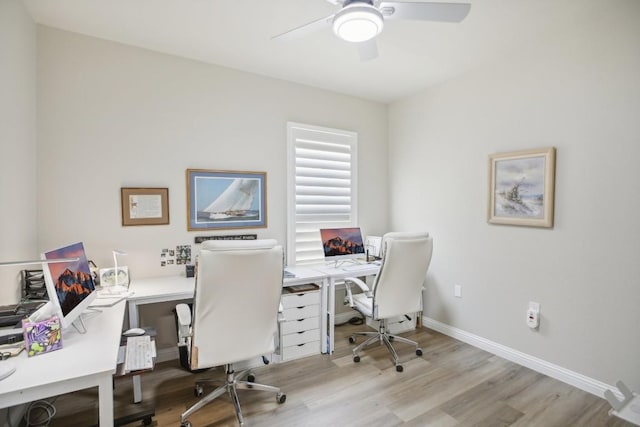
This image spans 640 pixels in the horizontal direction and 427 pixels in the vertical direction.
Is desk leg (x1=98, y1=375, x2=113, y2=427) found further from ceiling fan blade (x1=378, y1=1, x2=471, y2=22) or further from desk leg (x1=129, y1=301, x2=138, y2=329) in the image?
ceiling fan blade (x1=378, y1=1, x2=471, y2=22)

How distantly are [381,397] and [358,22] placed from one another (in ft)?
8.04

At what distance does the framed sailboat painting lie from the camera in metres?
2.99

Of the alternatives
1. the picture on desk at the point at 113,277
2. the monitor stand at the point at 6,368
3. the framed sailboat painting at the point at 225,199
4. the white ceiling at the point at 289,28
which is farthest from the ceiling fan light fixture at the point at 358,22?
the picture on desk at the point at 113,277

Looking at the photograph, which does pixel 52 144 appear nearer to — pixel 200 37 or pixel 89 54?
pixel 89 54

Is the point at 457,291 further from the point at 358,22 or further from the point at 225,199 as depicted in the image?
the point at 358,22

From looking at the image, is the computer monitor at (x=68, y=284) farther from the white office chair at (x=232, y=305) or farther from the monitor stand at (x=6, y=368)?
the white office chair at (x=232, y=305)

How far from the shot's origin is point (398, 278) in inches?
109

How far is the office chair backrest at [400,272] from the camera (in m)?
2.70

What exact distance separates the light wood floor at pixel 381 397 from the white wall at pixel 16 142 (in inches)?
43.9

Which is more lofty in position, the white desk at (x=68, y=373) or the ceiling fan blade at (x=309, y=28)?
the ceiling fan blade at (x=309, y=28)

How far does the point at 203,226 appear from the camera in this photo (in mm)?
3039

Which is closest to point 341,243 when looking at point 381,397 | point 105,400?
point 381,397

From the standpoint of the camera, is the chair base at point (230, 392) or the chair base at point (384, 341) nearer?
the chair base at point (230, 392)

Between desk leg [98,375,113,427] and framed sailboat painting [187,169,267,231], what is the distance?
176cm
